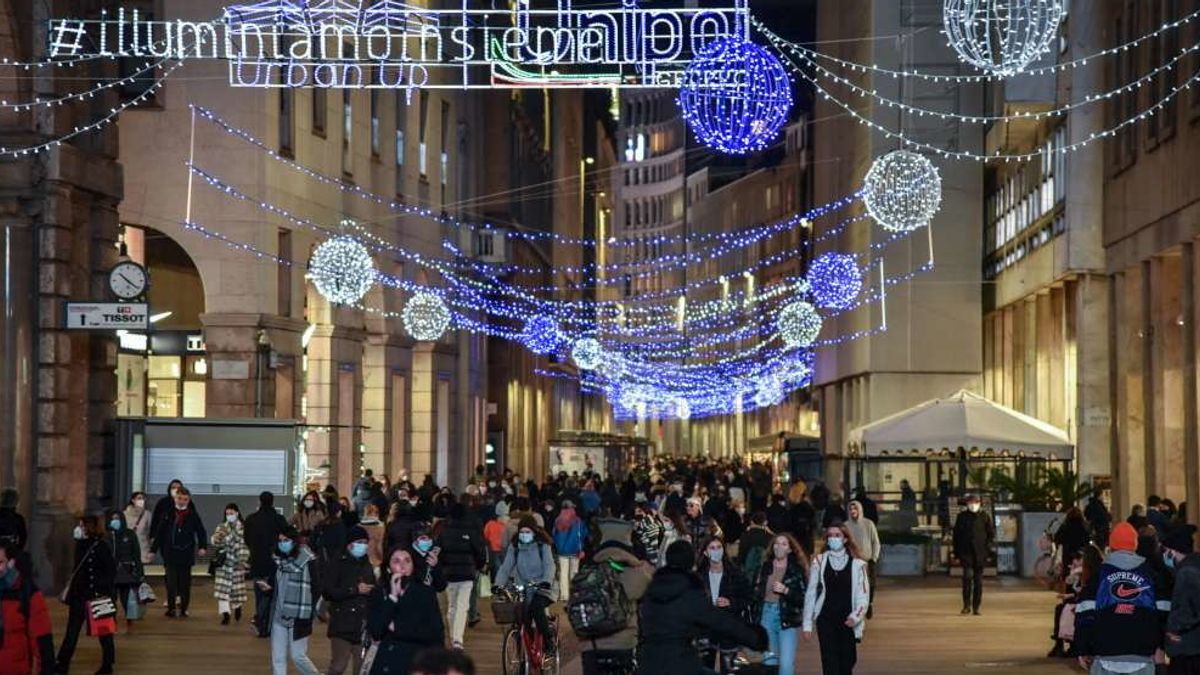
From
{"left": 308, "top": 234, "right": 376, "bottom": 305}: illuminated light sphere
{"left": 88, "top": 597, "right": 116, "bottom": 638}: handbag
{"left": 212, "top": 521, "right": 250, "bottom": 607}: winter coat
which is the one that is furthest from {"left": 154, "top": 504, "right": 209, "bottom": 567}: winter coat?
{"left": 308, "top": 234, "right": 376, "bottom": 305}: illuminated light sphere

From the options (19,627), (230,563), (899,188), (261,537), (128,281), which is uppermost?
(899,188)

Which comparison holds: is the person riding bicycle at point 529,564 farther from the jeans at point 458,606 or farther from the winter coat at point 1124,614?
the winter coat at point 1124,614

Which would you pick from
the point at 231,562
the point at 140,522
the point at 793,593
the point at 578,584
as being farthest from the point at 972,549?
the point at 578,584

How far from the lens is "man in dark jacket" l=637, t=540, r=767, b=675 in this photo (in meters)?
13.2

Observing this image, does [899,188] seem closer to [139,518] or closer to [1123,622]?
[139,518]

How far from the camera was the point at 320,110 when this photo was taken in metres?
48.6

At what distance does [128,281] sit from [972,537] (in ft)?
39.9

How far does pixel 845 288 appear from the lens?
53.7 metres

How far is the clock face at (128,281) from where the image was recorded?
3266 cm

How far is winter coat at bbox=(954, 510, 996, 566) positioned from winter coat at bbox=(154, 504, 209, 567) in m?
10.1

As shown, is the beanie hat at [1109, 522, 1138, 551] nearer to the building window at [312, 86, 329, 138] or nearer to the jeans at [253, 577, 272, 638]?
the jeans at [253, 577, 272, 638]

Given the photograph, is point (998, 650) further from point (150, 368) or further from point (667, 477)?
point (667, 477)

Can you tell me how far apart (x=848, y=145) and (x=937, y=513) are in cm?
3040

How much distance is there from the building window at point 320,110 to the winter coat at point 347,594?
29760mm
